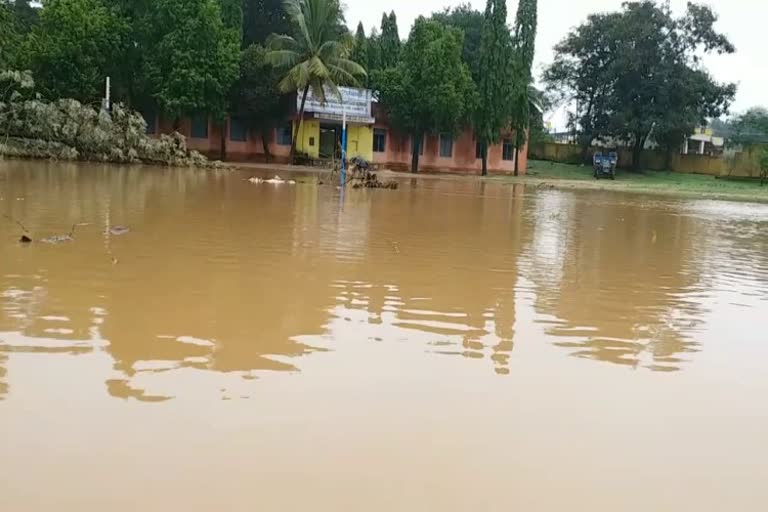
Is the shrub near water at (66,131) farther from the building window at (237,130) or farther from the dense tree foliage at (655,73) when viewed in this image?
the dense tree foliage at (655,73)

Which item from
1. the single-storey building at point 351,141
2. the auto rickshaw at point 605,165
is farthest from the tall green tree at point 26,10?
the auto rickshaw at point 605,165

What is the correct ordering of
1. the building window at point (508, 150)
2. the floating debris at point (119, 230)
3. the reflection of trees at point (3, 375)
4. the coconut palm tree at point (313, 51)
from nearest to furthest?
1. the reflection of trees at point (3, 375)
2. the floating debris at point (119, 230)
3. the coconut palm tree at point (313, 51)
4. the building window at point (508, 150)

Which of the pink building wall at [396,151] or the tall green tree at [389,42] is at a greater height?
the tall green tree at [389,42]

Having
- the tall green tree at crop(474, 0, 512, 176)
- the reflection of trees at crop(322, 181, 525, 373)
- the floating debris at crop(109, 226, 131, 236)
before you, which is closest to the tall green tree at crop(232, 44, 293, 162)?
the tall green tree at crop(474, 0, 512, 176)

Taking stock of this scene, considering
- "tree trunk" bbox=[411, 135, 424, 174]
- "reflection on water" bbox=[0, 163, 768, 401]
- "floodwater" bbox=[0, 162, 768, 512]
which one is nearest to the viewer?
"floodwater" bbox=[0, 162, 768, 512]

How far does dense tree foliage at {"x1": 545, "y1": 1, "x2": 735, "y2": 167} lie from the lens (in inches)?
1834

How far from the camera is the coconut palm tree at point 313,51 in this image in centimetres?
3588

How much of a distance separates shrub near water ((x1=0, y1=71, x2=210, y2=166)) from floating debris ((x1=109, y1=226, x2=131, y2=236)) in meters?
20.0

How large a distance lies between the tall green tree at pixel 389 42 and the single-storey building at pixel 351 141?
455 centimetres

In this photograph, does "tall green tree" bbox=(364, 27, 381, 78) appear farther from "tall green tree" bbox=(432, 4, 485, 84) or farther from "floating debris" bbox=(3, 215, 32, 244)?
"floating debris" bbox=(3, 215, 32, 244)

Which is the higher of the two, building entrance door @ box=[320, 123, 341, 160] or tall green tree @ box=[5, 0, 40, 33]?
tall green tree @ box=[5, 0, 40, 33]

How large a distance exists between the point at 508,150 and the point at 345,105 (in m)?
12.0

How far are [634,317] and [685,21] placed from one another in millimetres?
47368

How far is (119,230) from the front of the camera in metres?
9.59
